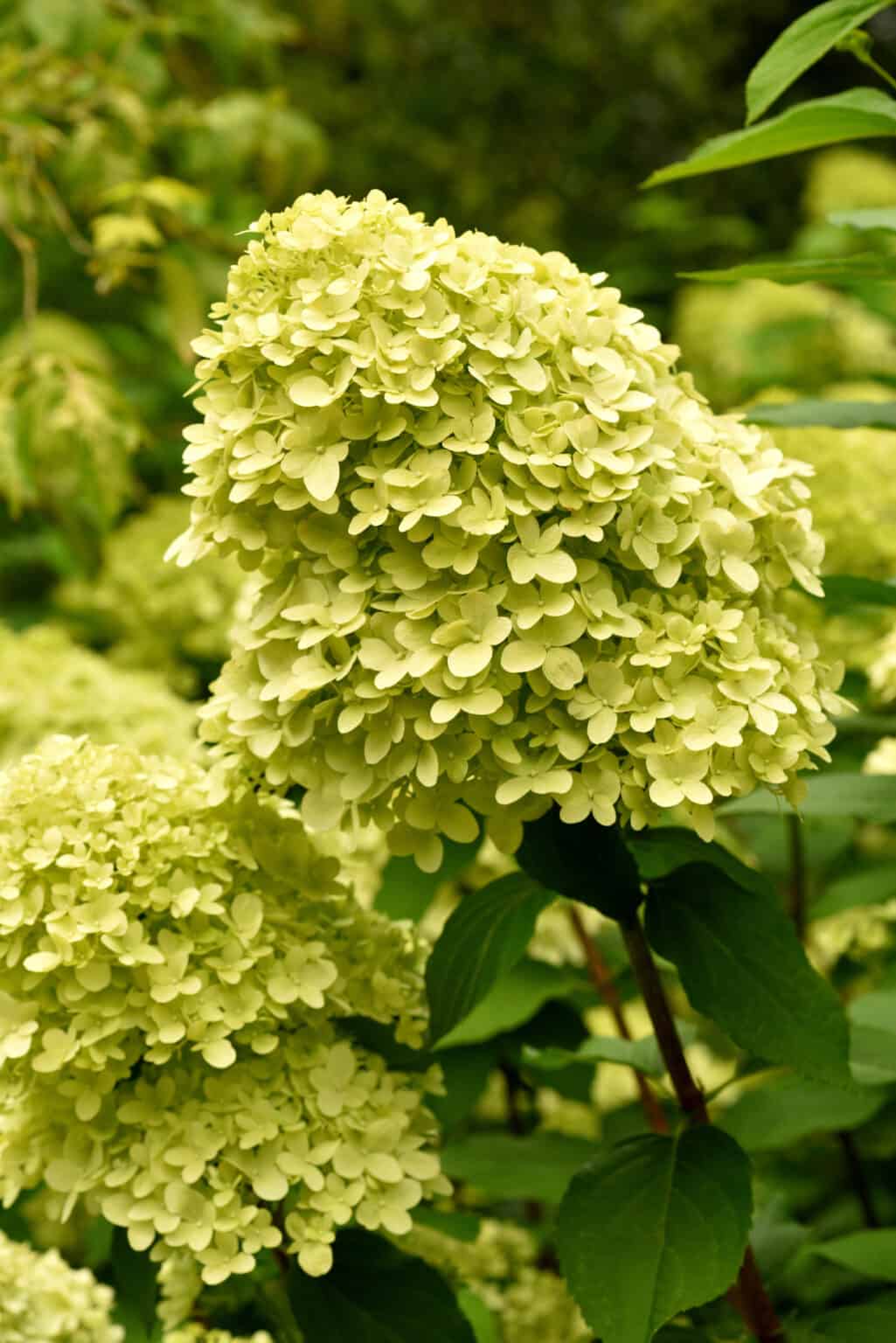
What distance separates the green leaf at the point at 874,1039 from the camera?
1.22 metres

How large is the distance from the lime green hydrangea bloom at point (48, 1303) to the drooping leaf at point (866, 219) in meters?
0.96

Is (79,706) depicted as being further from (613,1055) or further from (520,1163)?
(613,1055)

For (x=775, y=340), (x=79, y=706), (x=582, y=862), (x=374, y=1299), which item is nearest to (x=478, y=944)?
(x=582, y=862)

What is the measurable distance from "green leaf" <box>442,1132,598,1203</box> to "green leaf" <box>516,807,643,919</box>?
1.34 ft

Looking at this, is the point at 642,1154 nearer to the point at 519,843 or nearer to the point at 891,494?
the point at 519,843

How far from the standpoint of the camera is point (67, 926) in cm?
93

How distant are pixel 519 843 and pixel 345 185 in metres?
4.60

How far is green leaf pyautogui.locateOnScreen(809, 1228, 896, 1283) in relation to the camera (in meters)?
1.20

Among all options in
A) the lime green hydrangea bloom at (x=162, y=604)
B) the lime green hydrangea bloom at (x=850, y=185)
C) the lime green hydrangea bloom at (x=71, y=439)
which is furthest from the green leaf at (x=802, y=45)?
the lime green hydrangea bloom at (x=850, y=185)

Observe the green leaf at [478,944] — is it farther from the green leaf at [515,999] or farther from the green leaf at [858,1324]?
the green leaf at [858,1324]

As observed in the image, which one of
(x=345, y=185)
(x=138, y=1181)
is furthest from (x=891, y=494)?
(x=345, y=185)

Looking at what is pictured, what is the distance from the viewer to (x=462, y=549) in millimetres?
875

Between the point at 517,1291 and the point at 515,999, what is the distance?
299 millimetres

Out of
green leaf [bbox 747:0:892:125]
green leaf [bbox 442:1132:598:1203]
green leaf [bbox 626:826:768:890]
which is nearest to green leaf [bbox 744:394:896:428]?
green leaf [bbox 747:0:892:125]
